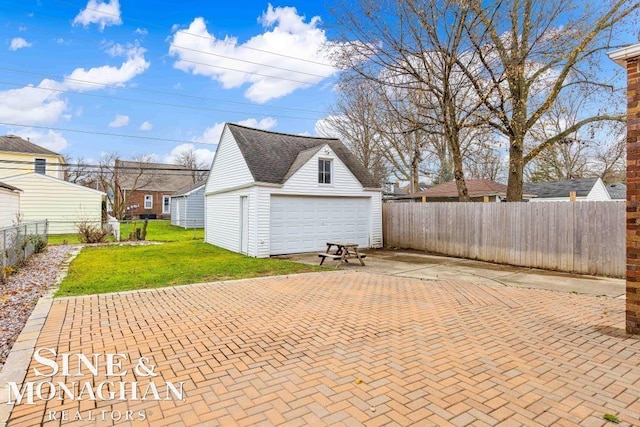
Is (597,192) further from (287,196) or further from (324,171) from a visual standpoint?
(287,196)

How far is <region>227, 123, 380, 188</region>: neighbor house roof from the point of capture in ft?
41.2

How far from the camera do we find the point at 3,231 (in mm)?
7824

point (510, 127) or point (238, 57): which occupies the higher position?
point (238, 57)

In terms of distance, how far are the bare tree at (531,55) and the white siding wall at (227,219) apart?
9142 millimetres

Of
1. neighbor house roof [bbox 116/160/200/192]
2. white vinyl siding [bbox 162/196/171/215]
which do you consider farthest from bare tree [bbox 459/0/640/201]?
white vinyl siding [bbox 162/196/171/215]

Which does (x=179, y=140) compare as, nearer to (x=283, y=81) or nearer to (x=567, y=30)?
(x=283, y=81)

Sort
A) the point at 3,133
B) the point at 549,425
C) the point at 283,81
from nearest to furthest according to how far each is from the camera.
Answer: the point at 549,425 → the point at 283,81 → the point at 3,133

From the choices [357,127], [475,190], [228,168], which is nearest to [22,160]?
[228,168]

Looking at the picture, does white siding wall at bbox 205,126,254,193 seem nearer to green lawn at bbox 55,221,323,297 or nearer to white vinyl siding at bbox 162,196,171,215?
green lawn at bbox 55,221,323,297

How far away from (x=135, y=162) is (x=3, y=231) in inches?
1313

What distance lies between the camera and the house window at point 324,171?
43.6 ft

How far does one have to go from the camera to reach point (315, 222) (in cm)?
1345

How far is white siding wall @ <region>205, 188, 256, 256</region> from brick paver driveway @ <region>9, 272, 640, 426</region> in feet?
19.2

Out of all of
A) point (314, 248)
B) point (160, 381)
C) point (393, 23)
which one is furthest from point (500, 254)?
point (160, 381)
